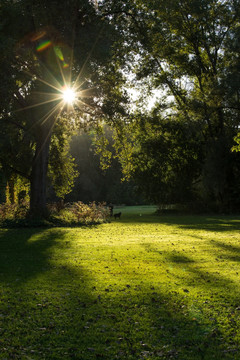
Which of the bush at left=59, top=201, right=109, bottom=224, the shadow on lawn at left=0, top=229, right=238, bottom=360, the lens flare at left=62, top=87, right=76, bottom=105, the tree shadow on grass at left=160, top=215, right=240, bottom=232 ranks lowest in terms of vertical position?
the shadow on lawn at left=0, top=229, right=238, bottom=360

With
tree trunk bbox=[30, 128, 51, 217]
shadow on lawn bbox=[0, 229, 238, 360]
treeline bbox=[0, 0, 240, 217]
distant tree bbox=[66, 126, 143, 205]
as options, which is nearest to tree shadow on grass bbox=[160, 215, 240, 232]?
treeline bbox=[0, 0, 240, 217]

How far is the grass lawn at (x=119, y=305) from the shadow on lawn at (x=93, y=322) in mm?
15

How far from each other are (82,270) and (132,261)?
194 cm

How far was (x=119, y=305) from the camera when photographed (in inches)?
284

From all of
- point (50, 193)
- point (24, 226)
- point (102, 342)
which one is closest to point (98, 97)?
point (24, 226)

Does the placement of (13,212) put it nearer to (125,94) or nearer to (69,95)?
(69,95)

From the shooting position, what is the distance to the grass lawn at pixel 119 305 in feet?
→ 17.7

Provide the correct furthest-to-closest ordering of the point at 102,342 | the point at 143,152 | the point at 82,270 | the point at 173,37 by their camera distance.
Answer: the point at 143,152 < the point at 173,37 < the point at 82,270 < the point at 102,342

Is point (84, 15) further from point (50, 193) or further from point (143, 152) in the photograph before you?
point (50, 193)

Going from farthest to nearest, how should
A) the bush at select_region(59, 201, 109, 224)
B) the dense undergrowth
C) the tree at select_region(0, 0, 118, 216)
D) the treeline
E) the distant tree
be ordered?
the distant tree → the bush at select_region(59, 201, 109, 224) → the dense undergrowth → the treeline → the tree at select_region(0, 0, 118, 216)

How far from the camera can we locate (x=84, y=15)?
21.2 meters

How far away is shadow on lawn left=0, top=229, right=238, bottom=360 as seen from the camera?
5.27 metres

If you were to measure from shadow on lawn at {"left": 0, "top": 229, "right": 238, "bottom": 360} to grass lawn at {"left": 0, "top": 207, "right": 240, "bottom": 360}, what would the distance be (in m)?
0.02

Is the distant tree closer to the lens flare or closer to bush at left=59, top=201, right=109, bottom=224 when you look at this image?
bush at left=59, top=201, right=109, bottom=224
